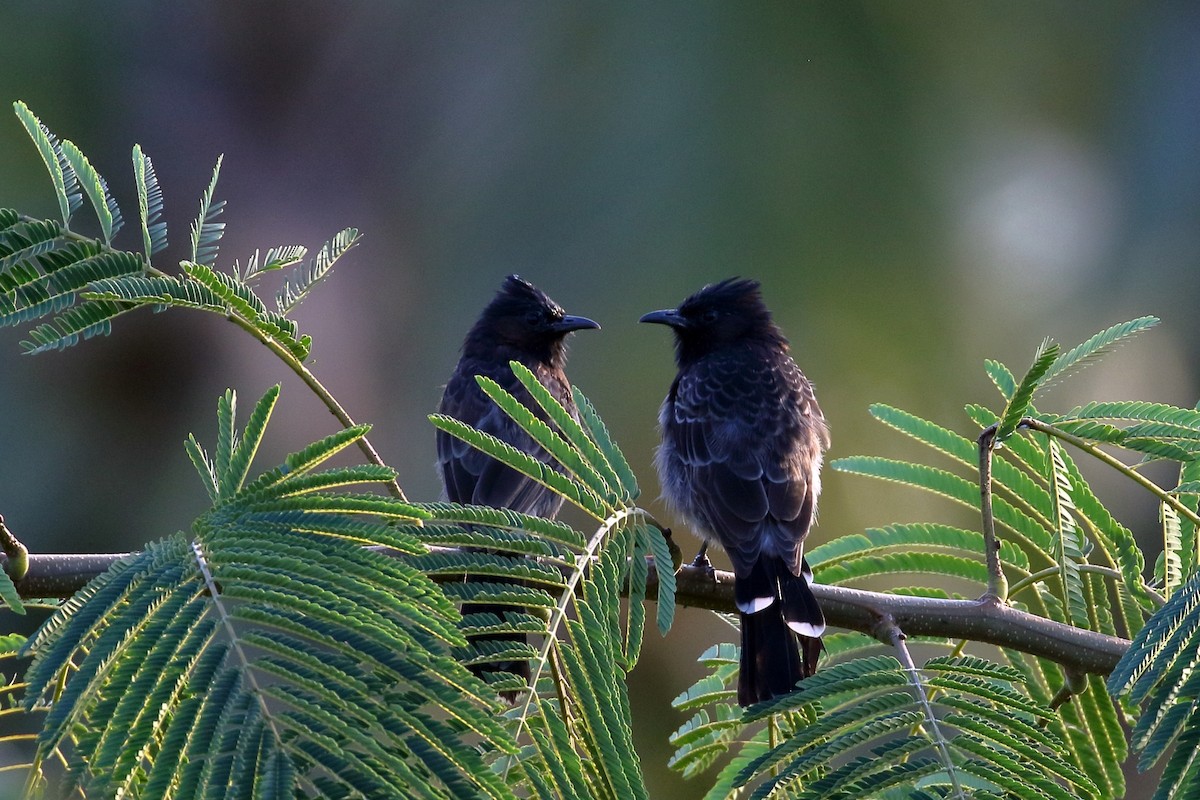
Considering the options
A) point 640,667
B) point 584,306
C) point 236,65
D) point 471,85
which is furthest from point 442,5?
point 640,667

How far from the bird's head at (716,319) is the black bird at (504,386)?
19.8 inches

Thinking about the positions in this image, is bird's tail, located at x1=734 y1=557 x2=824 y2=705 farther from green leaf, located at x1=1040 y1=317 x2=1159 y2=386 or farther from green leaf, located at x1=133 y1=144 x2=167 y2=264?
green leaf, located at x1=133 y1=144 x2=167 y2=264

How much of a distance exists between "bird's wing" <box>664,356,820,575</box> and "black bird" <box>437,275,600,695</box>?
2.09ft

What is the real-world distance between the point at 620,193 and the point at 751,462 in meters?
7.39

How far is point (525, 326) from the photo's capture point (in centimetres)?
733

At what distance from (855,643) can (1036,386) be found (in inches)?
61.7

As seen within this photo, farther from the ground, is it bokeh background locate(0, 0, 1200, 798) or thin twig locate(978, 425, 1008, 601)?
bokeh background locate(0, 0, 1200, 798)

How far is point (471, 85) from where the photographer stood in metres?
14.3

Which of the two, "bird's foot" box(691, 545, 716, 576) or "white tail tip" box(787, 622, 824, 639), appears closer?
A: "white tail tip" box(787, 622, 824, 639)

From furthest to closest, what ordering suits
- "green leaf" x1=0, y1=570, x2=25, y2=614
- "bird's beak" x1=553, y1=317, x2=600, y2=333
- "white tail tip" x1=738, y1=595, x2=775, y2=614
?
"bird's beak" x1=553, y1=317, x2=600, y2=333, "white tail tip" x1=738, y1=595, x2=775, y2=614, "green leaf" x1=0, y1=570, x2=25, y2=614

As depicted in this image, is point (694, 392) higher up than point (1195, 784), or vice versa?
point (694, 392)

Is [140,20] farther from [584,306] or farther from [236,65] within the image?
[584,306]

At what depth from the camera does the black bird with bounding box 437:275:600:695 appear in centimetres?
583

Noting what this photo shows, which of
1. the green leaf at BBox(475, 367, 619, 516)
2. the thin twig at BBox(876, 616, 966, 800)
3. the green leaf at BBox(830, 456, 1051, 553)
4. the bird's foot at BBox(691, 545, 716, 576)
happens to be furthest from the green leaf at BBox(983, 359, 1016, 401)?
the bird's foot at BBox(691, 545, 716, 576)
